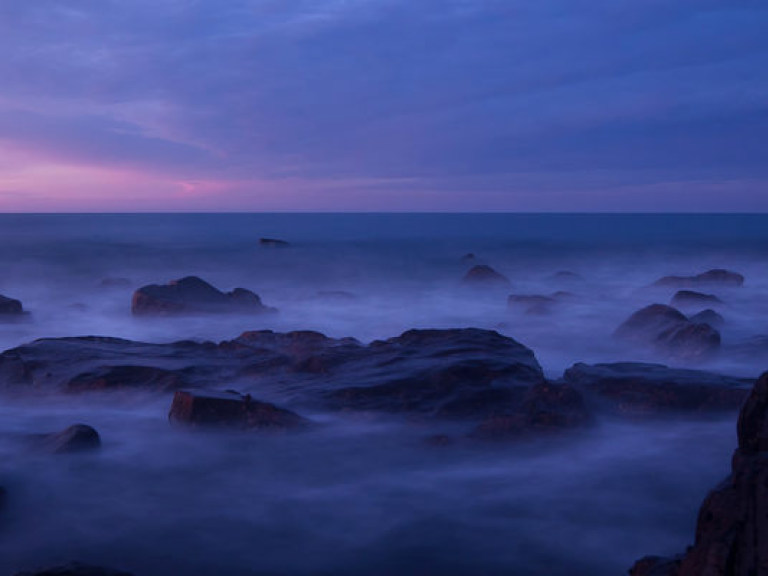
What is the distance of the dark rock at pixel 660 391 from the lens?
8867 millimetres

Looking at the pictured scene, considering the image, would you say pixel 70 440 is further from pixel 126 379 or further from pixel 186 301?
pixel 186 301

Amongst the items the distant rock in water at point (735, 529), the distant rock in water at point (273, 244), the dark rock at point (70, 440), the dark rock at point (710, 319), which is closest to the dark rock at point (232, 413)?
the dark rock at point (70, 440)

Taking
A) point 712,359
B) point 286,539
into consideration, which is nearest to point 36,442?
point 286,539

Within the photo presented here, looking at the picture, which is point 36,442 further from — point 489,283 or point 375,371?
point 489,283

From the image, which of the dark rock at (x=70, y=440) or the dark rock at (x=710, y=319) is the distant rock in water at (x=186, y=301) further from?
the dark rock at (x=710, y=319)

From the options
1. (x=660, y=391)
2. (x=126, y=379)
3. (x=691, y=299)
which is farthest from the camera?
(x=691, y=299)

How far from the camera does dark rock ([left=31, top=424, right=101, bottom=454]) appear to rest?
754cm

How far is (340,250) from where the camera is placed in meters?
52.7

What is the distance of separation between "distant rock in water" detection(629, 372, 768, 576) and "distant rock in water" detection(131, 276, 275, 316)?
49.8 feet

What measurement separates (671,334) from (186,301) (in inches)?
460

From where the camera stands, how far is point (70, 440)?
24.9 ft

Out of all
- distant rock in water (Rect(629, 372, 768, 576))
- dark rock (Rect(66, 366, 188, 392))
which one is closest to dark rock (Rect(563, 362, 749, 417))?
distant rock in water (Rect(629, 372, 768, 576))

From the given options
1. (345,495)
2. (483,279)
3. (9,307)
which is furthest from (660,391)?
(483,279)

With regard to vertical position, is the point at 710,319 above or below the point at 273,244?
below
